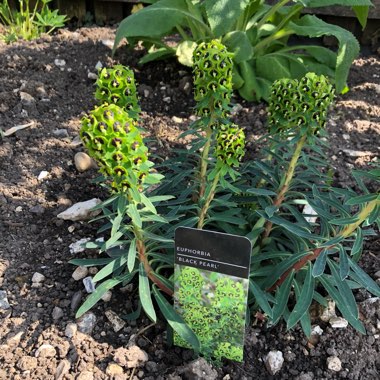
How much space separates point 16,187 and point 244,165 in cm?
136

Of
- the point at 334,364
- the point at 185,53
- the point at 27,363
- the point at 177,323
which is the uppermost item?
the point at 185,53

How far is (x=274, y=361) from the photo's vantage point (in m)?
2.18

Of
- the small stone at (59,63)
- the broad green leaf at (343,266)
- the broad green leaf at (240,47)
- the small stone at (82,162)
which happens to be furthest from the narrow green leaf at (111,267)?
the small stone at (59,63)

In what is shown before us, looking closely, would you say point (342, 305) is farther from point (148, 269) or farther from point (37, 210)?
point (37, 210)

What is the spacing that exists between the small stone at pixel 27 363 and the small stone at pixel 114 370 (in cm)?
31

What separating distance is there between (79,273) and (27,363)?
0.51 m

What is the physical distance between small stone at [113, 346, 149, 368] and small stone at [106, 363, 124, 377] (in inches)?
0.7

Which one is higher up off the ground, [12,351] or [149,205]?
[149,205]

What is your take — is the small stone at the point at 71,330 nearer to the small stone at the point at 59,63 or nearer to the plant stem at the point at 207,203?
the plant stem at the point at 207,203

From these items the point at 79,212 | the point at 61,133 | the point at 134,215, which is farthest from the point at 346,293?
the point at 61,133

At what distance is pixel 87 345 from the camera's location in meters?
2.20

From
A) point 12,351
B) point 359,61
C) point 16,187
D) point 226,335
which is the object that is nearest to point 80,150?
point 16,187

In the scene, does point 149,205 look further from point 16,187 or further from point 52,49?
point 52,49

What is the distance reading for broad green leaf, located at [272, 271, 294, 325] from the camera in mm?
2098
